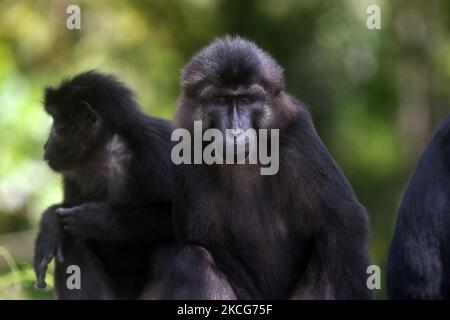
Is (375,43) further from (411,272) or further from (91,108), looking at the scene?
(411,272)

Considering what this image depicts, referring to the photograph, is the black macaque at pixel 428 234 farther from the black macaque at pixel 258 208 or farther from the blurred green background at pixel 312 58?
the blurred green background at pixel 312 58

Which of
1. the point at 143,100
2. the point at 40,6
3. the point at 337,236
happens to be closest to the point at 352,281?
the point at 337,236

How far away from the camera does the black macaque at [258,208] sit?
577 cm

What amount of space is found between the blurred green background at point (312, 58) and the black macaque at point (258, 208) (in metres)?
5.99

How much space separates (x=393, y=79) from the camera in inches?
603

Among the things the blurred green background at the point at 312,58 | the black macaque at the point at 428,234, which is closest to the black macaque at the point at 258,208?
the black macaque at the point at 428,234

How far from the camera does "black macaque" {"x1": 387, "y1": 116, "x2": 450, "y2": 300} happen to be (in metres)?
5.82

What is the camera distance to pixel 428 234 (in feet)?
19.2

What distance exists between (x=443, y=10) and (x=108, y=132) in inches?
360

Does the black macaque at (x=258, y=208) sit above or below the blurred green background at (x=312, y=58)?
below

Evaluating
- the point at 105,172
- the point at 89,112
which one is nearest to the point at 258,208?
the point at 105,172

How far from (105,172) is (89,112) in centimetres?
48
